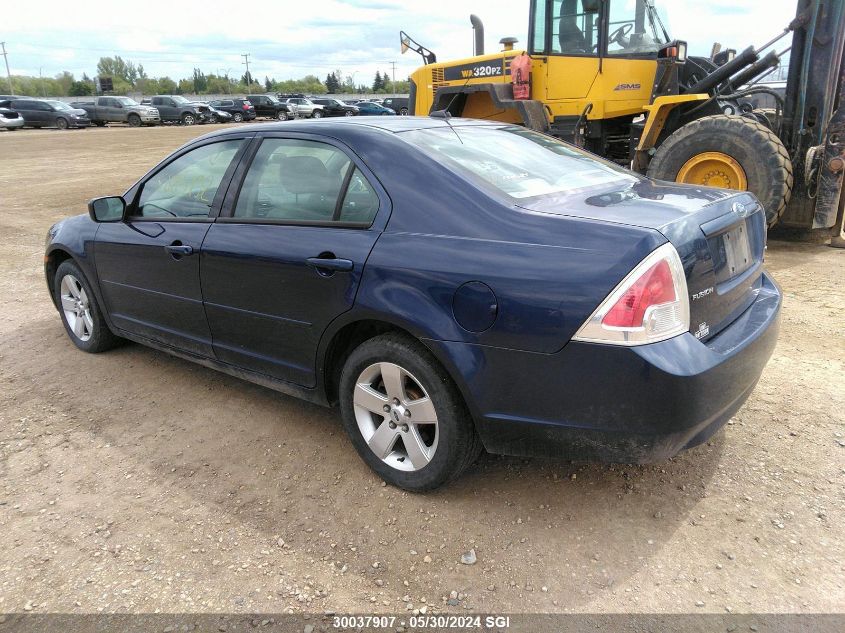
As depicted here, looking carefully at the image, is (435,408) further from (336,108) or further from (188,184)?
(336,108)

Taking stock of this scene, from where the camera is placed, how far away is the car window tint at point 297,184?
3.09 metres

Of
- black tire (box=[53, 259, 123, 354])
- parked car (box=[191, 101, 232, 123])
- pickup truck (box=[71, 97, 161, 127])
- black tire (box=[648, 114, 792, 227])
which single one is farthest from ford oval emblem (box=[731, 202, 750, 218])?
parked car (box=[191, 101, 232, 123])

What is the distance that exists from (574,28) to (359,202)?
6.76 meters

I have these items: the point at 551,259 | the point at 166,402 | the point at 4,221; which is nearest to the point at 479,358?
the point at 551,259

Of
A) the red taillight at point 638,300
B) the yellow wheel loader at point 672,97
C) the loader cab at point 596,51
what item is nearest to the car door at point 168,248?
the red taillight at point 638,300

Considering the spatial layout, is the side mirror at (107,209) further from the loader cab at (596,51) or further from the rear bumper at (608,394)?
the loader cab at (596,51)

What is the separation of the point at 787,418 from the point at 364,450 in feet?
7.28

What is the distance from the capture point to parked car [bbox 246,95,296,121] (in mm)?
43156

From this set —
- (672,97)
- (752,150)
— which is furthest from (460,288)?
(672,97)

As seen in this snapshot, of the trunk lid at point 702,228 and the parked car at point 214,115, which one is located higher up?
the parked car at point 214,115

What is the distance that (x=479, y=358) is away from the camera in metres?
2.49

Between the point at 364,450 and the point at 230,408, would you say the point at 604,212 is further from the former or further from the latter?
the point at 230,408

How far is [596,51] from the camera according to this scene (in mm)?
8359

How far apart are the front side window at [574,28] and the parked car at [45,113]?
34.7 meters
